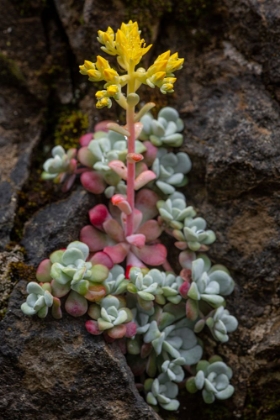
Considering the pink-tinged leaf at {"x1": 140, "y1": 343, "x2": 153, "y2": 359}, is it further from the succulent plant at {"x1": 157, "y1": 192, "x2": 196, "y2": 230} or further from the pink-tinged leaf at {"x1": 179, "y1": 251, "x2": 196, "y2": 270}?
the succulent plant at {"x1": 157, "y1": 192, "x2": 196, "y2": 230}

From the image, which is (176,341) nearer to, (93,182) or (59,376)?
(59,376)

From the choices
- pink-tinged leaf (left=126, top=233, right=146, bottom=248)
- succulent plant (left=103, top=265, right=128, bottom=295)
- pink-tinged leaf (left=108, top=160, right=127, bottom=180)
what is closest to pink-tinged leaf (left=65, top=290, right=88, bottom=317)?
succulent plant (left=103, top=265, right=128, bottom=295)

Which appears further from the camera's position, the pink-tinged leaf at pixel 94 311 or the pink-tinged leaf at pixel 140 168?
the pink-tinged leaf at pixel 140 168

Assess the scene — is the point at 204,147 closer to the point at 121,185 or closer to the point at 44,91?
the point at 121,185

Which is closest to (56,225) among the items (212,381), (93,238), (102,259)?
(93,238)

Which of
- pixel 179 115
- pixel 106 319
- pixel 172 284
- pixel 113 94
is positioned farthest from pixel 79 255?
pixel 179 115

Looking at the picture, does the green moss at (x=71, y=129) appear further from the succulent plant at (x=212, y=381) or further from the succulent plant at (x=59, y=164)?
the succulent plant at (x=212, y=381)

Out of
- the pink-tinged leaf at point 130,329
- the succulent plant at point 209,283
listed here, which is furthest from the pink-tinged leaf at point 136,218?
the pink-tinged leaf at point 130,329
